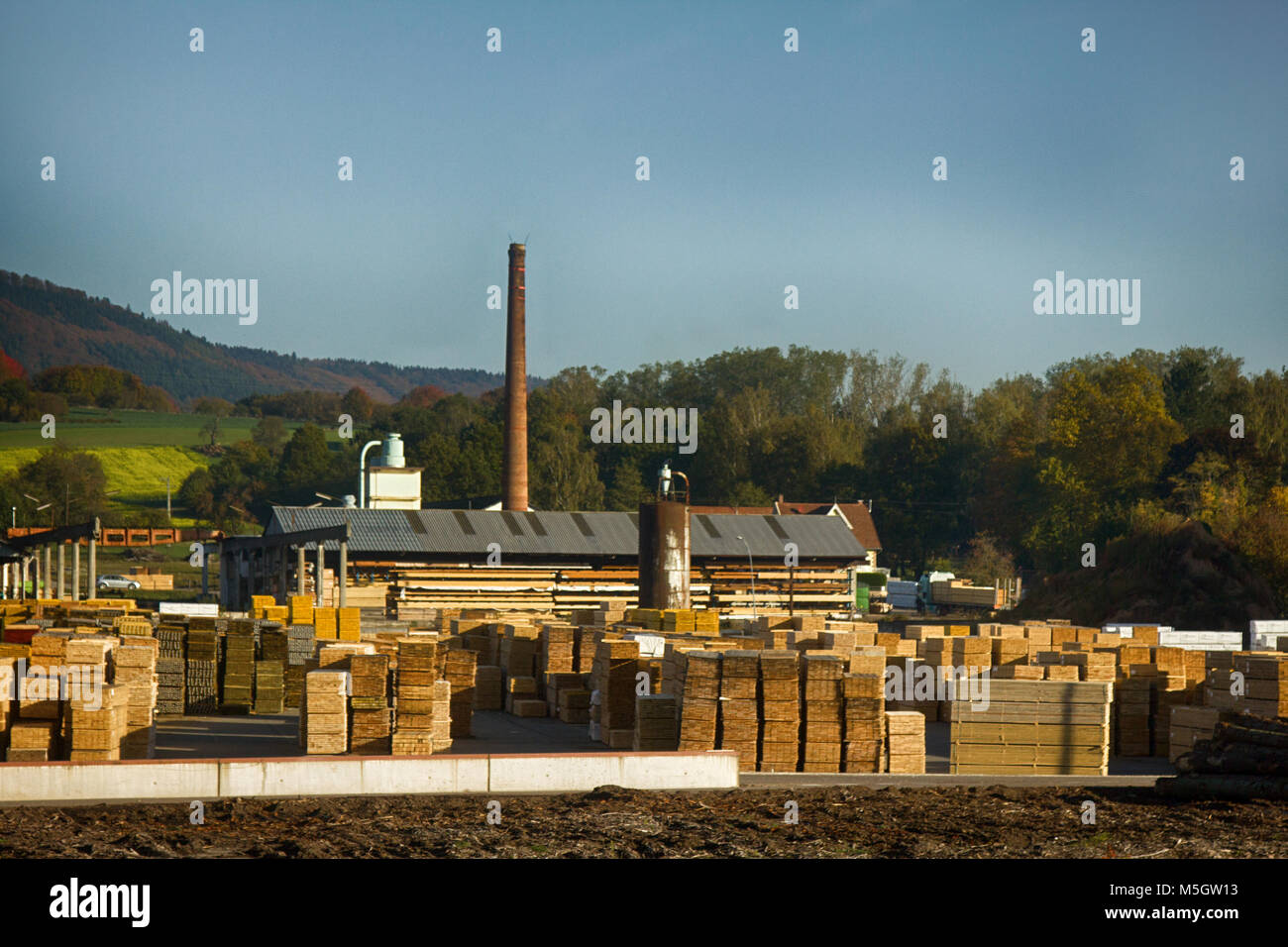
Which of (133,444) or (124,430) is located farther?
(124,430)

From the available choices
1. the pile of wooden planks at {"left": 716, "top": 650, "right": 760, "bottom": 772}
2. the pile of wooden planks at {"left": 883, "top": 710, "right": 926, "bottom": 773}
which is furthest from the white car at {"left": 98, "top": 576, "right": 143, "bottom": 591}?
the pile of wooden planks at {"left": 883, "top": 710, "right": 926, "bottom": 773}

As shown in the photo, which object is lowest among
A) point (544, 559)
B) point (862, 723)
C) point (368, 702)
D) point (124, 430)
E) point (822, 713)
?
point (862, 723)

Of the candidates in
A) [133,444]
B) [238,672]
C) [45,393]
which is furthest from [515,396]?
[45,393]

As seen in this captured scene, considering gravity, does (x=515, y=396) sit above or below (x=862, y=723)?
above

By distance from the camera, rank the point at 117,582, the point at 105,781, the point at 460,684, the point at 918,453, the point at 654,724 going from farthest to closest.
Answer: the point at 918,453 → the point at 117,582 → the point at 460,684 → the point at 654,724 → the point at 105,781

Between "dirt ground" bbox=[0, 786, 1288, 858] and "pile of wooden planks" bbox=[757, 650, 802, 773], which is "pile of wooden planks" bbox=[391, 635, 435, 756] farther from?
"pile of wooden planks" bbox=[757, 650, 802, 773]

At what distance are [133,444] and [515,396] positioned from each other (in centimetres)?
10615

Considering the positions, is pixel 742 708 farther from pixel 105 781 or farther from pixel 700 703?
pixel 105 781

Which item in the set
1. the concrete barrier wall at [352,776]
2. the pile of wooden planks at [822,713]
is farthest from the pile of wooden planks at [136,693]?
the pile of wooden planks at [822,713]

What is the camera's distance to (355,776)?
1783 cm

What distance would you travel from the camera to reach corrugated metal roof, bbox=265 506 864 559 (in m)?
53.8

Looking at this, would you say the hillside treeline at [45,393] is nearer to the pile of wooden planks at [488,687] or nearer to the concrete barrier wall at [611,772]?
the pile of wooden planks at [488,687]
